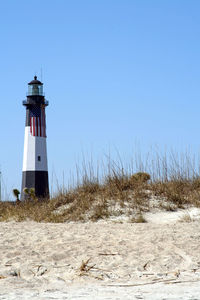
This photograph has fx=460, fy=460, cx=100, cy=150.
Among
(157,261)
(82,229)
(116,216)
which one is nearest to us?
(157,261)

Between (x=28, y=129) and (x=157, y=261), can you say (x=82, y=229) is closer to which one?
(x=157, y=261)

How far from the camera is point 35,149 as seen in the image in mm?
32594

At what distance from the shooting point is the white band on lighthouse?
107 feet

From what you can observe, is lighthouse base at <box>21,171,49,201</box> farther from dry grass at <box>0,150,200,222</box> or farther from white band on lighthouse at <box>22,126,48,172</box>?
dry grass at <box>0,150,200,222</box>

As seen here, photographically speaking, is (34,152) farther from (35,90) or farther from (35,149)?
(35,90)

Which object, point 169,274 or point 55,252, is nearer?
point 169,274

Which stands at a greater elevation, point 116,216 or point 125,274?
point 116,216

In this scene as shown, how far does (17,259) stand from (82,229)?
181 centimetres

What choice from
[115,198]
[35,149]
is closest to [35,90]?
[35,149]

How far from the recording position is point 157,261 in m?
5.26

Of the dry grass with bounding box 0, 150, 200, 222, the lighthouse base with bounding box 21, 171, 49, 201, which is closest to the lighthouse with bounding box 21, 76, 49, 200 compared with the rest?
the lighthouse base with bounding box 21, 171, 49, 201

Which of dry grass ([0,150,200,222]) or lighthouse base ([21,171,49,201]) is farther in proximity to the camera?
lighthouse base ([21,171,49,201])

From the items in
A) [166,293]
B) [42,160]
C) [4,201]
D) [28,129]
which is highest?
[28,129]

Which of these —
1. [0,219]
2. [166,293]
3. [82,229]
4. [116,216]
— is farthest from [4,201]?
[166,293]
